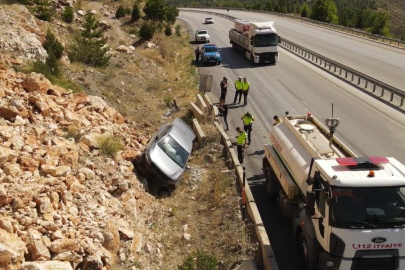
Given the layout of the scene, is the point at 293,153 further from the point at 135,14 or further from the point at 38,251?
the point at 135,14

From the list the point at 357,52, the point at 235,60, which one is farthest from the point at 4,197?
the point at 357,52

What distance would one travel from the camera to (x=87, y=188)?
11141mm

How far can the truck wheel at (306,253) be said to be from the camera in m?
9.03

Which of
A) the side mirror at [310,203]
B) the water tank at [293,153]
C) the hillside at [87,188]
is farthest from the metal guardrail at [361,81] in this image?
the side mirror at [310,203]

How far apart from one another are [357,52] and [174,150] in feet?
95.9

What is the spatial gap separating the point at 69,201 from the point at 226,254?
3989mm

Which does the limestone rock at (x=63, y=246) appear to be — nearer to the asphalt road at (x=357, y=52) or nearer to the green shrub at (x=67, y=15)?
the green shrub at (x=67, y=15)

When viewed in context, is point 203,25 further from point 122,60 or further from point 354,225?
point 354,225

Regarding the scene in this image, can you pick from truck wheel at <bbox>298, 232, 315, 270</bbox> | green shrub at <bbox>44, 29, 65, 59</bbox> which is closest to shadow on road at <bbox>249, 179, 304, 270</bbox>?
truck wheel at <bbox>298, 232, 315, 270</bbox>

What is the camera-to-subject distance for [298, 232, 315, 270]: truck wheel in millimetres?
9031

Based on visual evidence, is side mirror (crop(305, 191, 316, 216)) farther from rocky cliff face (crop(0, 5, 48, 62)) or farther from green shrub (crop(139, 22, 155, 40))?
green shrub (crop(139, 22, 155, 40))

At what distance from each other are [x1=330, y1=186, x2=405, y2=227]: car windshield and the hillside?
2.92 meters

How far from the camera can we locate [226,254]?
10.7 m

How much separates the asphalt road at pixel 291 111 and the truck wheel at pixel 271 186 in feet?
0.78
